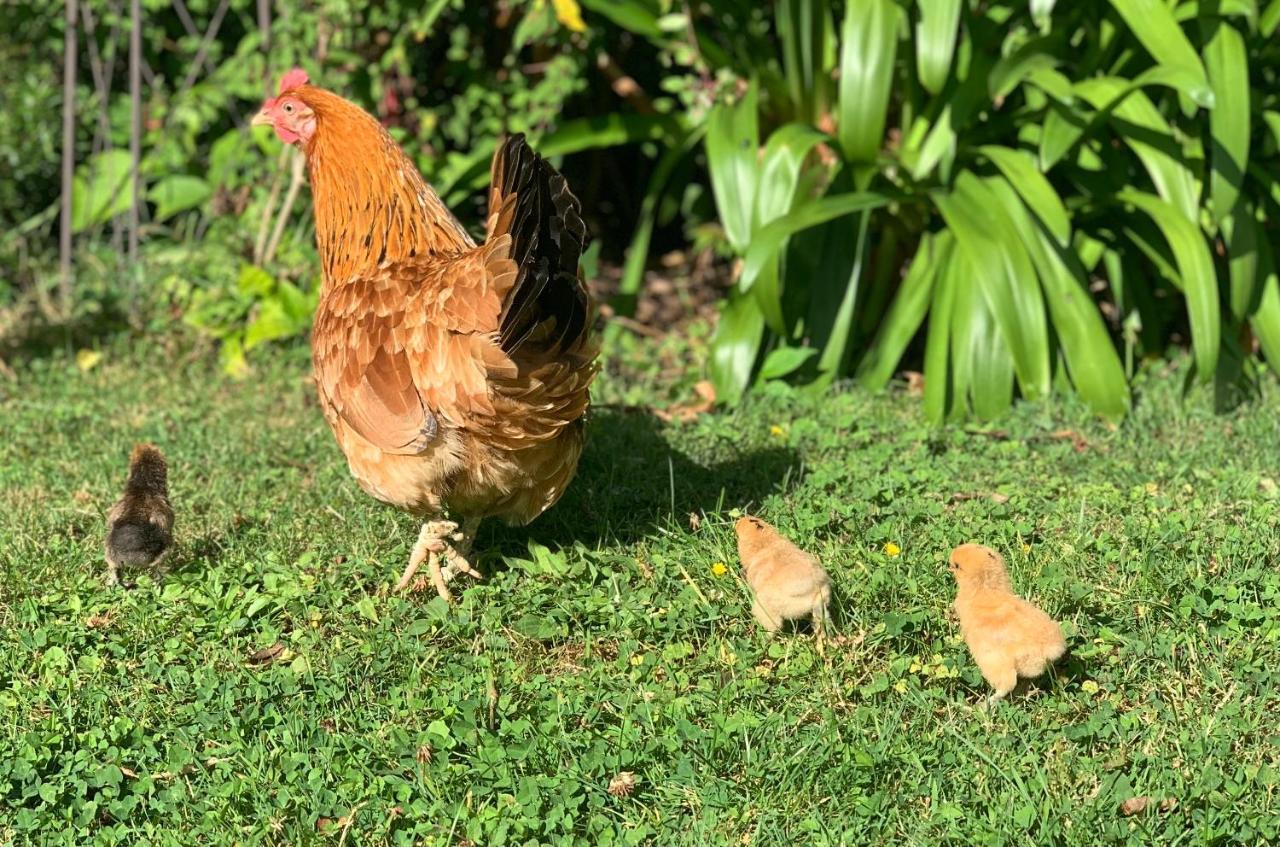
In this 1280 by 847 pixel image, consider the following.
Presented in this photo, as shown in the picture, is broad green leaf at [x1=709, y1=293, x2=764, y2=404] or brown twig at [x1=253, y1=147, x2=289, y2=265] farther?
brown twig at [x1=253, y1=147, x2=289, y2=265]

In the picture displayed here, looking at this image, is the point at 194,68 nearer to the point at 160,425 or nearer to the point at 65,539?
the point at 160,425

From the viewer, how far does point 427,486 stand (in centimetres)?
397

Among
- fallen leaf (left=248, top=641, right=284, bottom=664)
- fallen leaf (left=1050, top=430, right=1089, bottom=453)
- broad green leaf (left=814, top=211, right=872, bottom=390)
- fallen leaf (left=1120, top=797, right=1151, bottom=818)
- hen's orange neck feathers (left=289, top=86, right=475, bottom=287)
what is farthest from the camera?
broad green leaf (left=814, top=211, right=872, bottom=390)

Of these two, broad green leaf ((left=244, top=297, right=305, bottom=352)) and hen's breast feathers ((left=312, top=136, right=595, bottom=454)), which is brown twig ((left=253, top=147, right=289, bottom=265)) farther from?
hen's breast feathers ((left=312, top=136, right=595, bottom=454))

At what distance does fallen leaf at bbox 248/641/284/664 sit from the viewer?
3848mm

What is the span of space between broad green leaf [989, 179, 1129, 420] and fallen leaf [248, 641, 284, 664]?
3.32 m

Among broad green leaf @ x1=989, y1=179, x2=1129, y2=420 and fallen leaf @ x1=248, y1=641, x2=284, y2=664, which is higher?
broad green leaf @ x1=989, y1=179, x2=1129, y2=420

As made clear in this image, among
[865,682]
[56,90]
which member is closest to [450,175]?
[56,90]

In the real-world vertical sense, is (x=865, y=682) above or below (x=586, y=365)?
below

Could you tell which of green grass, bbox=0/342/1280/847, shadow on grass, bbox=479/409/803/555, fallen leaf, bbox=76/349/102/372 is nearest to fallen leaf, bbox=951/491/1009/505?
green grass, bbox=0/342/1280/847

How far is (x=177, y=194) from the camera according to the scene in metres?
7.49

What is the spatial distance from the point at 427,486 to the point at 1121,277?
11.4 ft

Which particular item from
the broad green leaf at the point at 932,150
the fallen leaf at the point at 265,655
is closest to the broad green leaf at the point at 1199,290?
the broad green leaf at the point at 932,150

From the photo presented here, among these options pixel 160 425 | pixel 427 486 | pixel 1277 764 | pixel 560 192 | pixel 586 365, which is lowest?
pixel 160 425
